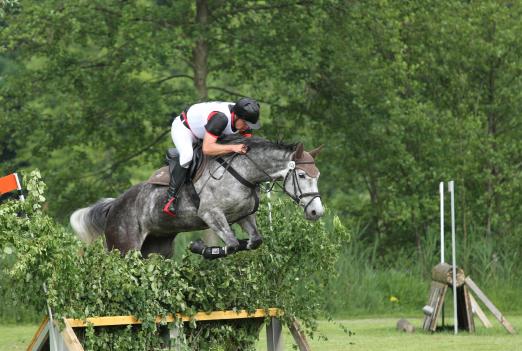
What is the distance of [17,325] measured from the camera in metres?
14.2

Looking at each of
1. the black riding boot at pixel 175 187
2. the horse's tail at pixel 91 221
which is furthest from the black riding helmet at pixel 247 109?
the horse's tail at pixel 91 221

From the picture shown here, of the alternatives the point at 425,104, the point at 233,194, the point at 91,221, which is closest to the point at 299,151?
the point at 233,194

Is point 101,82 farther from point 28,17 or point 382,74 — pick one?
point 382,74

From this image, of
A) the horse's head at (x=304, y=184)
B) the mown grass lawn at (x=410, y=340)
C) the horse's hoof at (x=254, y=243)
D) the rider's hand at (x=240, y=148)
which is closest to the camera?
A: the horse's head at (x=304, y=184)

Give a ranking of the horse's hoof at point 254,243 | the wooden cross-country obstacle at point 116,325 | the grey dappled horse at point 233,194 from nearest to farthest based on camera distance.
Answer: the wooden cross-country obstacle at point 116,325, the grey dappled horse at point 233,194, the horse's hoof at point 254,243

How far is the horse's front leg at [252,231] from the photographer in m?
7.98

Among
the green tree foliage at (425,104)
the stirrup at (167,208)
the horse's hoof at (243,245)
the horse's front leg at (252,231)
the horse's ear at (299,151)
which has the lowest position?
the horse's hoof at (243,245)

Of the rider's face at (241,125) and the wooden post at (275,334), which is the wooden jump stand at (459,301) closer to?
the wooden post at (275,334)

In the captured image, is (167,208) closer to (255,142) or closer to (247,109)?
(255,142)

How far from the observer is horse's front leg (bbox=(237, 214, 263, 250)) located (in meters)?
7.98

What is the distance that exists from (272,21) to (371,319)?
5600mm

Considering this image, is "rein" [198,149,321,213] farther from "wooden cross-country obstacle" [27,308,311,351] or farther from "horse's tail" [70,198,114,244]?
"horse's tail" [70,198,114,244]

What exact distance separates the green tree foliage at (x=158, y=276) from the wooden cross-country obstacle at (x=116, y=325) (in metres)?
0.05

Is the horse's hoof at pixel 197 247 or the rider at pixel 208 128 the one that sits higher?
the rider at pixel 208 128
